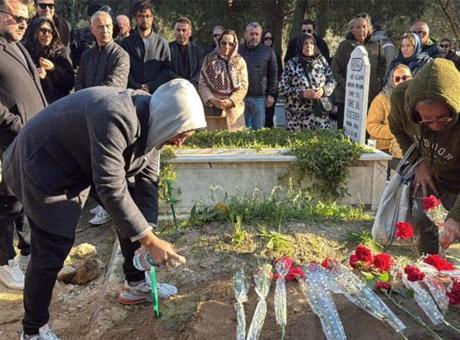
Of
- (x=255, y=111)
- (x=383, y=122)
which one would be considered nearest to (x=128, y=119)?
(x=383, y=122)

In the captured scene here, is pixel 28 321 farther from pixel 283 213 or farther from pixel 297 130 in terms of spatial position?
pixel 297 130

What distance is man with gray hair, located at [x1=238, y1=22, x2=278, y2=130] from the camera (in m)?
6.50

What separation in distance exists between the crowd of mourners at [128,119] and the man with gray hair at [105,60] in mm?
11

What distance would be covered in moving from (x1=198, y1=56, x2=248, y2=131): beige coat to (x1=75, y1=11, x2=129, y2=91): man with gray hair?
126 cm

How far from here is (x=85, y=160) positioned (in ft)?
8.02

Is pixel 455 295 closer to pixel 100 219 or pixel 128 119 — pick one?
pixel 128 119

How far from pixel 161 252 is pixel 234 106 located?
379 centimetres

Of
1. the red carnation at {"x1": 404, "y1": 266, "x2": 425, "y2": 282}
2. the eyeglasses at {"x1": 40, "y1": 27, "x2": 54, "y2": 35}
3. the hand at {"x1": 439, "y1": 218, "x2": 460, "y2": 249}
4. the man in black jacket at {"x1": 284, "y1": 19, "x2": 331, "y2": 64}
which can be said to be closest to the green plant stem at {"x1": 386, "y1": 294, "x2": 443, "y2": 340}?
the red carnation at {"x1": 404, "y1": 266, "x2": 425, "y2": 282}

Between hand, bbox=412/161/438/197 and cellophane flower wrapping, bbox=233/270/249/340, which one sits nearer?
cellophane flower wrapping, bbox=233/270/249/340

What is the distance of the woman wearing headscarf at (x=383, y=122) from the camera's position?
17.3 ft

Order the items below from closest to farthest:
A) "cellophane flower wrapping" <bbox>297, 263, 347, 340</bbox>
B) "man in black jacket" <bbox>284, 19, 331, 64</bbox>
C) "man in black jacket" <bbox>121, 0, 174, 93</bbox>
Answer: "cellophane flower wrapping" <bbox>297, 263, 347, 340</bbox> < "man in black jacket" <bbox>121, 0, 174, 93</bbox> < "man in black jacket" <bbox>284, 19, 331, 64</bbox>

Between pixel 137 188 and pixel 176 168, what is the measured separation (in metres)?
2.01

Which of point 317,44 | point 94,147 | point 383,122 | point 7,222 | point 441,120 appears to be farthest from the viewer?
point 317,44

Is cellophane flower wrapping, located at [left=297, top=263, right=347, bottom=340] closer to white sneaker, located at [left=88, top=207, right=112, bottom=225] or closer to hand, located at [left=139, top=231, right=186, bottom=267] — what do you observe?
hand, located at [left=139, top=231, right=186, bottom=267]
